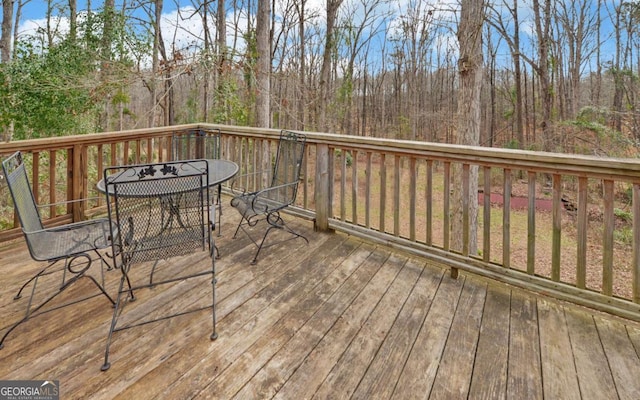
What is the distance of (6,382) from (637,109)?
1315 cm

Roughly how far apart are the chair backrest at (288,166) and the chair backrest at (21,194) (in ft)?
5.21

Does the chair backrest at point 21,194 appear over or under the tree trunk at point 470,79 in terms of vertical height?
under

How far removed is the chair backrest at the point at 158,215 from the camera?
1804 millimetres

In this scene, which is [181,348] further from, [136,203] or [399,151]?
[399,151]

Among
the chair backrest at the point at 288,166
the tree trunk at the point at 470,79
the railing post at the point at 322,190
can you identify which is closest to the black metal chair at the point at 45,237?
the chair backrest at the point at 288,166

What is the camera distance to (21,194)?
190 centimetres

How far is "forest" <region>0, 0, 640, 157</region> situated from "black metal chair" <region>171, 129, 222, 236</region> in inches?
59.8

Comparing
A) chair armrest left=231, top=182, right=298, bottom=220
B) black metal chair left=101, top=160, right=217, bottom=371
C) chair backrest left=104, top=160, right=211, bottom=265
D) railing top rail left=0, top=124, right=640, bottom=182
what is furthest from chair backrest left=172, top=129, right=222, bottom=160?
chair backrest left=104, top=160, right=211, bottom=265

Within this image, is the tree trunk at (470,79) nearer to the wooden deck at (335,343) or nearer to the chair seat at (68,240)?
the wooden deck at (335,343)

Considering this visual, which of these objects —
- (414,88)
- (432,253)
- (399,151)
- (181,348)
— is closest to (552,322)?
(432,253)

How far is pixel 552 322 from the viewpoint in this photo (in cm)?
202

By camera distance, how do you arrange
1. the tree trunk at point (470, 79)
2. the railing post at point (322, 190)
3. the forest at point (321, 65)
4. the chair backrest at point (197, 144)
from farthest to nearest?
the forest at point (321, 65)
the tree trunk at point (470, 79)
the chair backrest at point (197, 144)
the railing post at point (322, 190)

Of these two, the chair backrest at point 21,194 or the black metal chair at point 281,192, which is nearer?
the chair backrest at point 21,194

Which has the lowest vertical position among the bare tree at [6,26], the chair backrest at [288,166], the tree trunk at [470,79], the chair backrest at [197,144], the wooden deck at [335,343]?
the wooden deck at [335,343]
